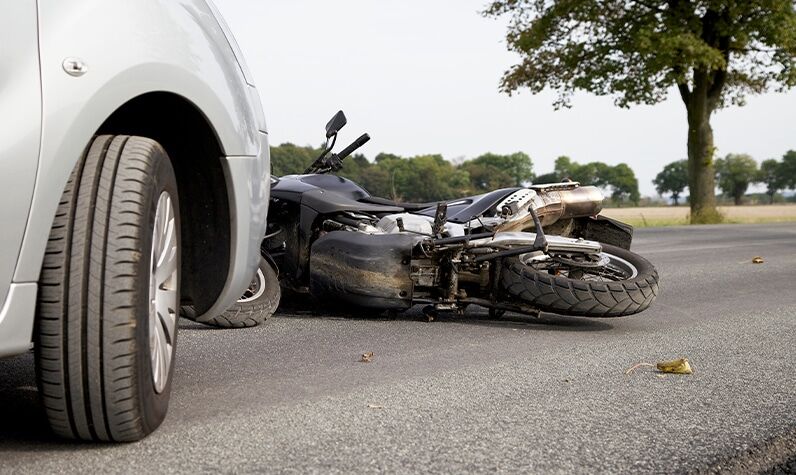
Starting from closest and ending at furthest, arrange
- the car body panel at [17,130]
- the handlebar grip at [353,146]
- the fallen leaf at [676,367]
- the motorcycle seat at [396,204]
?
the car body panel at [17,130] < the fallen leaf at [676,367] < the motorcycle seat at [396,204] < the handlebar grip at [353,146]

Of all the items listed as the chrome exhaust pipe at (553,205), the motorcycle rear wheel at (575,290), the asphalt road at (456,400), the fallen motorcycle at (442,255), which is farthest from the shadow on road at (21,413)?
the chrome exhaust pipe at (553,205)

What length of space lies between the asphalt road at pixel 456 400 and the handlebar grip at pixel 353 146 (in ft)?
3.66

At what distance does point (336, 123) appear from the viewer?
253 inches

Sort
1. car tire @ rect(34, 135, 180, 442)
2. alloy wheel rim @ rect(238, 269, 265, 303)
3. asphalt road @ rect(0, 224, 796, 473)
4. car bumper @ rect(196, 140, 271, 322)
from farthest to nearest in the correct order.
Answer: alloy wheel rim @ rect(238, 269, 265, 303) → car bumper @ rect(196, 140, 271, 322) → asphalt road @ rect(0, 224, 796, 473) → car tire @ rect(34, 135, 180, 442)

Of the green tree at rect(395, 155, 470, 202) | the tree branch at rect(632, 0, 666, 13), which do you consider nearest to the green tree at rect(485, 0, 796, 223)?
the tree branch at rect(632, 0, 666, 13)

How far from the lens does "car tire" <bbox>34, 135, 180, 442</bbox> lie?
2.61 m

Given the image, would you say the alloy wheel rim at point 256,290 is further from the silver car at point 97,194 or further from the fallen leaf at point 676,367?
the silver car at point 97,194

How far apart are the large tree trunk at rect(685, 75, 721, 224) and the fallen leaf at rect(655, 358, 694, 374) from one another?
22.9 metres

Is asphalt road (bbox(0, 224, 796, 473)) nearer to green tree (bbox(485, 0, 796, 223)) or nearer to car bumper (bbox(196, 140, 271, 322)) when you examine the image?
car bumper (bbox(196, 140, 271, 322))

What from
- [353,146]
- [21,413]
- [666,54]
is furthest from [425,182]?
[666,54]

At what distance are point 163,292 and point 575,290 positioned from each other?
3080 mm

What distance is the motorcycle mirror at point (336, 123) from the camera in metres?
6.39

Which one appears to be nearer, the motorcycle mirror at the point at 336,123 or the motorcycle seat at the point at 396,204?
the motorcycle mirror at the point at 336,123

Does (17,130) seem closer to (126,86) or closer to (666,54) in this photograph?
(126,86)
